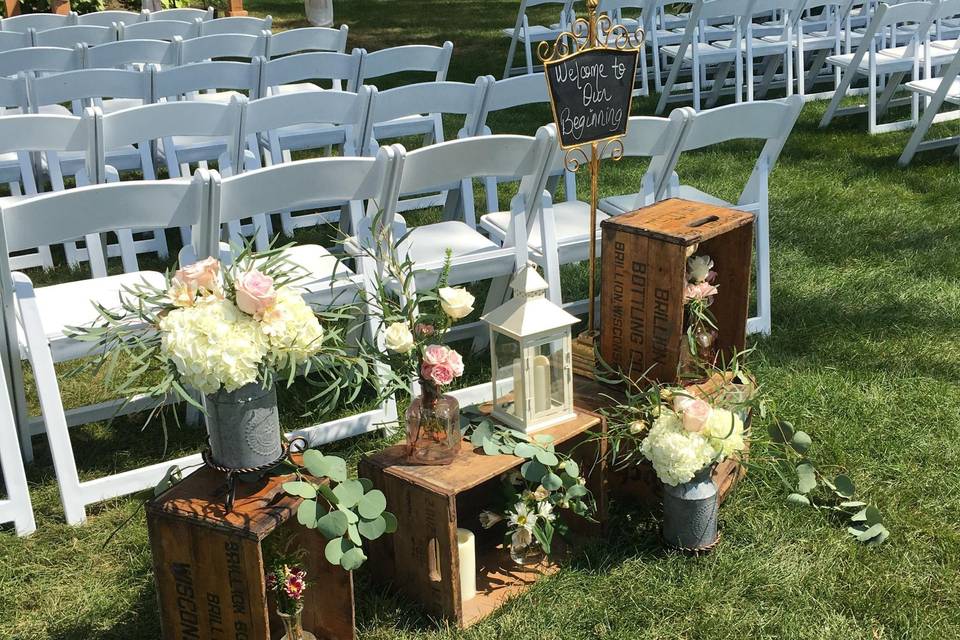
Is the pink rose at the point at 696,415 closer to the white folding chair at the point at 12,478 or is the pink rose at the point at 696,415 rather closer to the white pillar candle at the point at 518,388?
the white pillar candle at the point at 518,388

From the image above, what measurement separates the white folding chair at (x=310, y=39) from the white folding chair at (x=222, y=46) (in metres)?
0.13

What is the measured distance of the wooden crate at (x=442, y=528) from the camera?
2949 millimetres

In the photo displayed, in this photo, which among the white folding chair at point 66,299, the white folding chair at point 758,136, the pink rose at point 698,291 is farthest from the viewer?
the white folding chair at point 758,136

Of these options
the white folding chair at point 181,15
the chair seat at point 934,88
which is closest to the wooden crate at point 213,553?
the chair seat at point 934,88

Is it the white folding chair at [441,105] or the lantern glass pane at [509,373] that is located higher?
the white folding chair at [441,105]

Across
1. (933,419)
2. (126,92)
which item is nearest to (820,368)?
(933,419)

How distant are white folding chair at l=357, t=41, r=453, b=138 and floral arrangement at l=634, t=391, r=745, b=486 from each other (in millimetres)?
3388

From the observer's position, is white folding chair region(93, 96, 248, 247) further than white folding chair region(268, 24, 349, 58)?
No

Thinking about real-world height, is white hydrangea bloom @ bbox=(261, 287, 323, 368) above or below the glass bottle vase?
above

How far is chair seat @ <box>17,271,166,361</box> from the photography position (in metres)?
3.53

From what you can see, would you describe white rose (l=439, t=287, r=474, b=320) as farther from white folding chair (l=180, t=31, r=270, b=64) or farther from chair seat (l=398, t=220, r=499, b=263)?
white folding chair (l=180, t=31, r=270, b=64)

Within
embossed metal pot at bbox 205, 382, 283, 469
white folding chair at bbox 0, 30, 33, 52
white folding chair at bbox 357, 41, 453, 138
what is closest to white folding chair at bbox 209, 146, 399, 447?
embossed metal pot at bbox 205, 382, 283, 469

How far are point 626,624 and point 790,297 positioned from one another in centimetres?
242

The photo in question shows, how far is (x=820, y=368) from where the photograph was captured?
4387 millimetres
